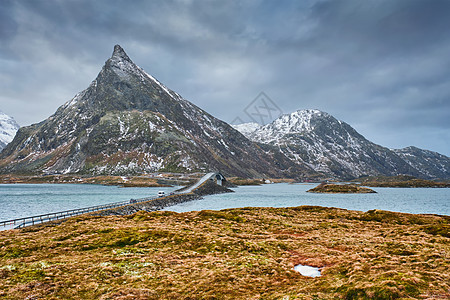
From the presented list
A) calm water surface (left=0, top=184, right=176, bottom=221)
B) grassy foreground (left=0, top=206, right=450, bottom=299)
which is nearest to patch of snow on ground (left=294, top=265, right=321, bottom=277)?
grassy foreground (left=0, top=206, right=450, bottom=299)

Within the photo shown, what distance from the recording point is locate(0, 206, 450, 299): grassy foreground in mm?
13891

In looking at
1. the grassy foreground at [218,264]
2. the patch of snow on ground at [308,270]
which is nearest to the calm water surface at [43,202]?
the grassy foreground at [218,264]

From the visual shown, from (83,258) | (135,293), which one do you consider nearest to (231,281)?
(135,293)

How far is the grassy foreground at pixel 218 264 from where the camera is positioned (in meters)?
13.9

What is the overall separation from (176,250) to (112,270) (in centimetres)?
637

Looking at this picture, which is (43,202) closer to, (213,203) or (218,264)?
(213,203)

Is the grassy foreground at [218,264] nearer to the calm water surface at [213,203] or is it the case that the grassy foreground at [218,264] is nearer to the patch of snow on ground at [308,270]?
the patch of snow on ground at [308,270]

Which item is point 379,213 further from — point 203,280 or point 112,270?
point 112,270

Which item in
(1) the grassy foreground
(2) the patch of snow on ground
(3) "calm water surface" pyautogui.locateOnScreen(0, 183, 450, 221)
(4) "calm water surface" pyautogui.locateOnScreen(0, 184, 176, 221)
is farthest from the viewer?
(3) "calm water surface" pyautogui.locateOnScreen(0, 183, 450, 221)

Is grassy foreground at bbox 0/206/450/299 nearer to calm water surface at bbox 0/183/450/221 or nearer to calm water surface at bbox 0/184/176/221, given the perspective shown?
calm water surface at bbox 0/184/176/221

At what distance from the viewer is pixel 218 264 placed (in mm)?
19609

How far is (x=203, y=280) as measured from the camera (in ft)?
53.7

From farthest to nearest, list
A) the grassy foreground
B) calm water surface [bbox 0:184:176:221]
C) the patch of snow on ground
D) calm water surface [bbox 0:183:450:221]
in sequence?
calm water surface [bbox 0:183:450:221] < calm water surface [bbox 0:184:176:221] < the patch of snow on ground < the grassy foreground

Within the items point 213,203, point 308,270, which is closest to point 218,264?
point 308,270
